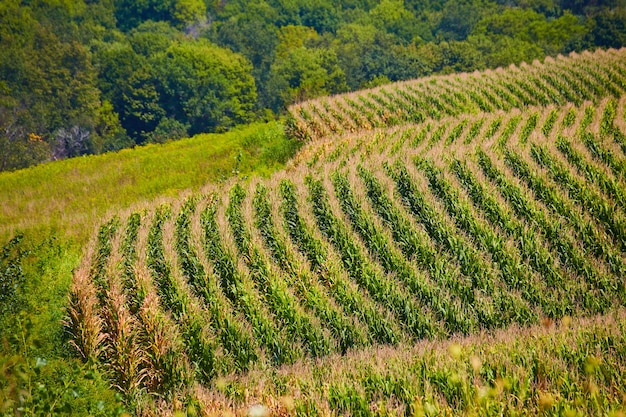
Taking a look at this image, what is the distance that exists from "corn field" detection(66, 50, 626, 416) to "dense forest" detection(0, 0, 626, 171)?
38.5 meters

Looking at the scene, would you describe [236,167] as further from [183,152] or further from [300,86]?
[300,86]

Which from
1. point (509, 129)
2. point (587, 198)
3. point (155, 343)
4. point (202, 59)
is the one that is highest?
point (587, 198)

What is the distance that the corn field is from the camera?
645cm

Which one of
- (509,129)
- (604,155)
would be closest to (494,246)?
(604,155)

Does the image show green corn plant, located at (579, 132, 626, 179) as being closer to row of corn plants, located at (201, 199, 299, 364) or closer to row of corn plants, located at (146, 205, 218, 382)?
row of corn plants, located at (201, 199, 299, 364)

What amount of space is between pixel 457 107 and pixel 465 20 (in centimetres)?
8091

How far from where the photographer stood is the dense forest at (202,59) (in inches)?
2276

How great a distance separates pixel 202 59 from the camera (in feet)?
225

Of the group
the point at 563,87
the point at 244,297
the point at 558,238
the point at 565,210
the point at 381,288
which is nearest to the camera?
the point at 244,297

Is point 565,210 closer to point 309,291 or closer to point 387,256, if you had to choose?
point 387,256

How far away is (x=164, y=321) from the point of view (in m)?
9.61

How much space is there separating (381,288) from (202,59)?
63.3m

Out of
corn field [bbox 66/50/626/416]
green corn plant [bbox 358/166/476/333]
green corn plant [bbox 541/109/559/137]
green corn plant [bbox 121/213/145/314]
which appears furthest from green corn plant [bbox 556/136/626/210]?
green corn plant [bbox 121/213/145/314]

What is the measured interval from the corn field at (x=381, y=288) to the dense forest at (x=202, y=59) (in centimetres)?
3845
